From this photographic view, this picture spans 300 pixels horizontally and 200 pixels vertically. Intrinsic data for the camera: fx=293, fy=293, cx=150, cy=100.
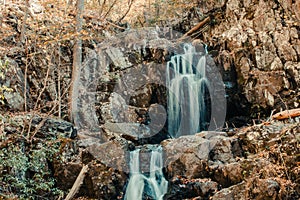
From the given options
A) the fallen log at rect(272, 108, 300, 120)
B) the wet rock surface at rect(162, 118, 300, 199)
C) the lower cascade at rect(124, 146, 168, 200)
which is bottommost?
the lower cascade at rect(124, 146, 168, 200)

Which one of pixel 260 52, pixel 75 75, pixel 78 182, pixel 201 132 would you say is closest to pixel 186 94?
pixel 260 52

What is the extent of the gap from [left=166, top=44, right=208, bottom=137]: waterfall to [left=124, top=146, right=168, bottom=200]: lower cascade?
3.73 m

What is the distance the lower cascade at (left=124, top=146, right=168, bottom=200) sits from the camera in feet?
23.5

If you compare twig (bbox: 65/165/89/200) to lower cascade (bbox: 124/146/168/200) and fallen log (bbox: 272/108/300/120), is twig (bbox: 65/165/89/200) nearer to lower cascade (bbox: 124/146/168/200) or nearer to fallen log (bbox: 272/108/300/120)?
lower cascade (bbox: 124/146/168/200)

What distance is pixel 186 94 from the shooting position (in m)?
12.1

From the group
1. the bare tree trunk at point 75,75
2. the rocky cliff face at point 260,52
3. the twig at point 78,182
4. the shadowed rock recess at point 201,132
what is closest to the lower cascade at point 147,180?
the shadowed rock recess at point 201,132

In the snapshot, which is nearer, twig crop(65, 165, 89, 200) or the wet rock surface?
the wet rock surface

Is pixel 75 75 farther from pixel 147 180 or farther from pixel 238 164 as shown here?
pixel 238 164

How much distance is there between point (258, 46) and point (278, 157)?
22.2 ft

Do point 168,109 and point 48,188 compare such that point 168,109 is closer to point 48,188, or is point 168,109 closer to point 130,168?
point 130,168

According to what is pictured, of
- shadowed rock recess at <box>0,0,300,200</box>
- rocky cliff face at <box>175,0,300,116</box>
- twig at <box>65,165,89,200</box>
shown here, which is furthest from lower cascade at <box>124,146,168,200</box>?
rocky cliff face at <box>175,0,300,116</box>

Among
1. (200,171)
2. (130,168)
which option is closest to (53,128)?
(130,168)

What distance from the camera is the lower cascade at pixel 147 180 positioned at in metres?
7.16

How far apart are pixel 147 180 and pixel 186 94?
5.32 m
